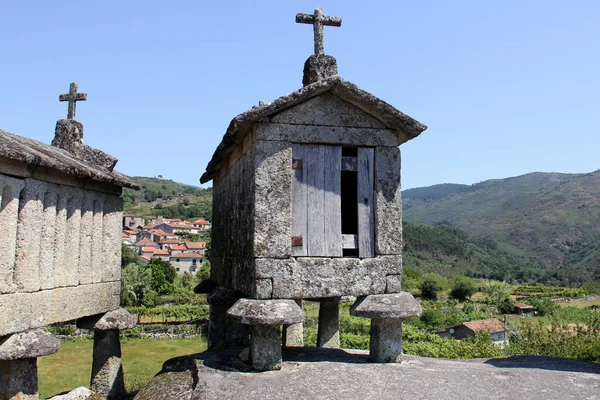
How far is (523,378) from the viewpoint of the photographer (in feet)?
18.1

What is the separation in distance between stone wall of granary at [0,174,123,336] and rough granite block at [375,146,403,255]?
3.96 m

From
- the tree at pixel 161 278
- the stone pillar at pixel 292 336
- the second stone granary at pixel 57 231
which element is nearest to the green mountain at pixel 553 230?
the tree at pixel 161 278

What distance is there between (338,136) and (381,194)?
0.86 m

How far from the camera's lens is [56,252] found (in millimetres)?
6410

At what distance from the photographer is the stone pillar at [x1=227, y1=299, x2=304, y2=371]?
528cm

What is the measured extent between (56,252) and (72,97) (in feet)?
11.6

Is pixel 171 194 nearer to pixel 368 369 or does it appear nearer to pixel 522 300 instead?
pixel 522 300

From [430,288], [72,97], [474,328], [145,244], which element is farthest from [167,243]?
[72,97]

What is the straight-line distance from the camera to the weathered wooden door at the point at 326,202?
5.85m

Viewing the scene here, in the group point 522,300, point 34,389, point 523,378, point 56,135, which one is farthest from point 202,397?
point 522,300

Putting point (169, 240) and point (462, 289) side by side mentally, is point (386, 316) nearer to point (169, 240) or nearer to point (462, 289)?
point (462, 289)

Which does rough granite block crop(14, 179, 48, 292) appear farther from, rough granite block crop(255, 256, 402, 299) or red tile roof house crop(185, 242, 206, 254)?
red tile roof house crop(185, 242, 206, 254)

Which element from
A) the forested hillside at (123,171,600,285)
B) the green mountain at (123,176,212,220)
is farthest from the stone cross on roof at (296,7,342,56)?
the green mountain at (123,176,212,220)

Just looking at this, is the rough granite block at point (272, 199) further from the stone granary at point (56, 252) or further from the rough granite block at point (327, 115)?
the stone granary at point (56, 252)
